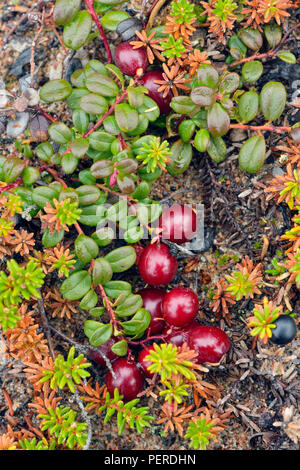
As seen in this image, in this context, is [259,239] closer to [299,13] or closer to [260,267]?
[260,267]

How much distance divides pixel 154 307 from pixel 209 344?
59cm

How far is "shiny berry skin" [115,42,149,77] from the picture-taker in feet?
12.6

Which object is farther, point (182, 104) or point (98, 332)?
point (182, 104)

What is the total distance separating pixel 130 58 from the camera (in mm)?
3859

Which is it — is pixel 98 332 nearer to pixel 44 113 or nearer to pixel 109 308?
pixel 109 308

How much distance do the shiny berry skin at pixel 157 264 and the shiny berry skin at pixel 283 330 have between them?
970mm

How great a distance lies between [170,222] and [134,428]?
1.85 meters

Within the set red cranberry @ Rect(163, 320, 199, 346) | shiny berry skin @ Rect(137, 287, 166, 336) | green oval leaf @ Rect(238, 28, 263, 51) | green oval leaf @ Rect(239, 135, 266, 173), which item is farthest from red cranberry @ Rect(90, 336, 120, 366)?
green oval leaf @ Rect(238, 28, 263, 51)

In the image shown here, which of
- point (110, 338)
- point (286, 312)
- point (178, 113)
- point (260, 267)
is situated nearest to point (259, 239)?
point (260, 267)

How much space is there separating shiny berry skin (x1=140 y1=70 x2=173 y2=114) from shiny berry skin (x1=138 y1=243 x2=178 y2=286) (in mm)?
1276

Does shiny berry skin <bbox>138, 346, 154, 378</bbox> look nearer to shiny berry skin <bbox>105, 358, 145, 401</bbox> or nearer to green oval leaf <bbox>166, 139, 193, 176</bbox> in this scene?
shiny berry skin <bbox>105, 358, 145, 401</bbox>

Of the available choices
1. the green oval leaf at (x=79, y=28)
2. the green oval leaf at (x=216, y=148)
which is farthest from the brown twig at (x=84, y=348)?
the green oval leaf at (x=79, y=28)

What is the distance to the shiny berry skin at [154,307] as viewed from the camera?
13.0 feet

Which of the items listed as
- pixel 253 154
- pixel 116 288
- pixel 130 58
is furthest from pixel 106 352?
pixel 130 58
